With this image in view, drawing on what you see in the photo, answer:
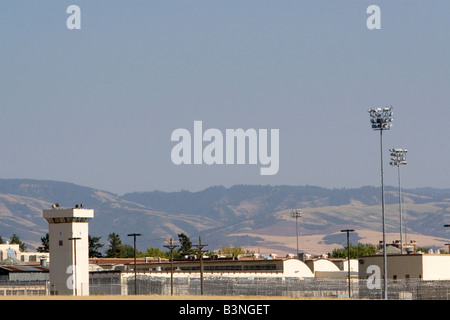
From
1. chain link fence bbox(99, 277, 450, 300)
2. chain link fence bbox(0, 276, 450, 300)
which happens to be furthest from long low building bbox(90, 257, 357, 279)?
chain link fence bbox(99, 277, 450, 300)

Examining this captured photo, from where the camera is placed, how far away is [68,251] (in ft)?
479

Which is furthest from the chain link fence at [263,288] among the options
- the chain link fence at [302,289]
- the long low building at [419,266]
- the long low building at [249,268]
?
the long low building at [249,268]

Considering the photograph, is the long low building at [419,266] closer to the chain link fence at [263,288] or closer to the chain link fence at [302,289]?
the chain link fence at [302,289]

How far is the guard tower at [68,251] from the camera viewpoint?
14338cm

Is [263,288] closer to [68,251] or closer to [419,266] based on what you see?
[419,266]


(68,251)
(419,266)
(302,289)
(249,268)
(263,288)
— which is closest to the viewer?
(302,289)

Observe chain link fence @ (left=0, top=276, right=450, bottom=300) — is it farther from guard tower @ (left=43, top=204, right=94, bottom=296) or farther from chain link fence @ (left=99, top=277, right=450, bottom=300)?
guard tower @ (left=43, top=204, right=94, bottom=296)

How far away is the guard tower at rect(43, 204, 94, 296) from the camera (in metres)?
143

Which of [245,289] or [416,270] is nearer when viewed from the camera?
[245,289]

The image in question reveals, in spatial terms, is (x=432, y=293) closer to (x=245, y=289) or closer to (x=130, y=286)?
(x=245, y=289)

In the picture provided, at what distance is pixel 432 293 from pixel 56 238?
58.8 meters

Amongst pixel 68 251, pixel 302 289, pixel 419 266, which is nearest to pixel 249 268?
pixel 68 251

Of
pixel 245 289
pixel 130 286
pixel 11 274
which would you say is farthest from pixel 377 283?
pixel 11 274
